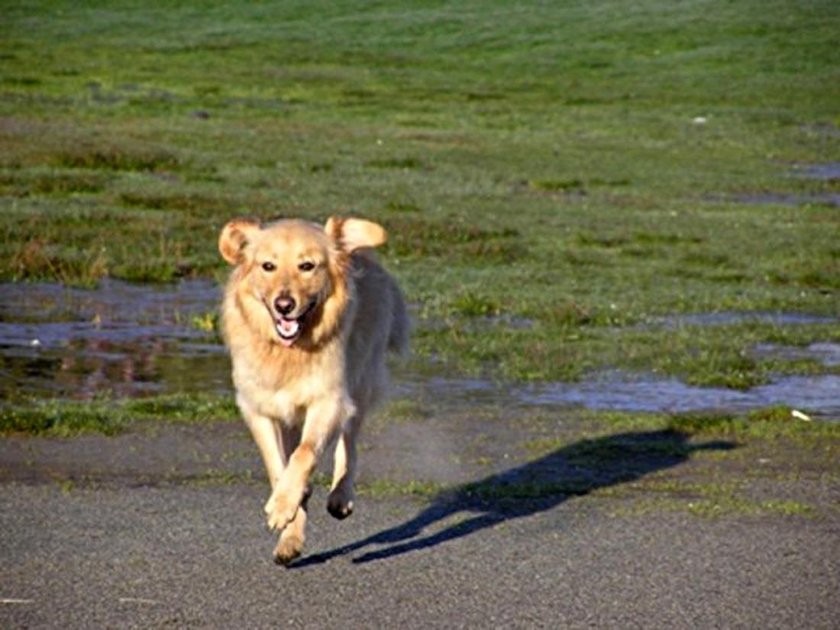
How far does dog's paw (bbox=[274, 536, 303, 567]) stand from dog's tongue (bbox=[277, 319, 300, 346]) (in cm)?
103

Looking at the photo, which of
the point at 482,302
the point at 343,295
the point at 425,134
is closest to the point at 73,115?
the point at 425,134

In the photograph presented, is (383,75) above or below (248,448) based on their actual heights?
below

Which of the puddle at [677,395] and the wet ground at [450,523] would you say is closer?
the wet ground at [450,523]

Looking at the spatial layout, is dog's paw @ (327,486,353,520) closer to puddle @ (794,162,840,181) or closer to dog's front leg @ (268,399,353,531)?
dog's front leg @ (268,399,353,531)

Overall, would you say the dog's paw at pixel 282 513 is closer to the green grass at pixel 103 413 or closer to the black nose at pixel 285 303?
the black nose at pixel 285 303

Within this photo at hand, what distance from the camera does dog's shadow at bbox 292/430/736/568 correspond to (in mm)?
10438

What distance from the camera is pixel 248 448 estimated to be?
1334cm

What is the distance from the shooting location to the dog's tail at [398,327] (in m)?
11.6

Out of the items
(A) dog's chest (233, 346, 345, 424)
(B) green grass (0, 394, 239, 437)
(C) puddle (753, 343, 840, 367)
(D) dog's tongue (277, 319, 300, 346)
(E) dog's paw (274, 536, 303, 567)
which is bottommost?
(C) puddle (753, 343, 840, 367)

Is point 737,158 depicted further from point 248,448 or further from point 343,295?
point 343,295

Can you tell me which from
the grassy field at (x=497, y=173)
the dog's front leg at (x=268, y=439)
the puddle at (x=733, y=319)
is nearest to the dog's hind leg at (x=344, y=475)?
the dog's front leg at (x=268, y=439)

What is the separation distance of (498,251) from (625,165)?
15.9m

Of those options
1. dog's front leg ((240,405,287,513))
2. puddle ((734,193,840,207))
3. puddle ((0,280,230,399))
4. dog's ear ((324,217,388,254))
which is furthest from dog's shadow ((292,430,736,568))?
puddle ((734,193,840,207))

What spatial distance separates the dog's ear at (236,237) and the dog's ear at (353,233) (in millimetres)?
385
